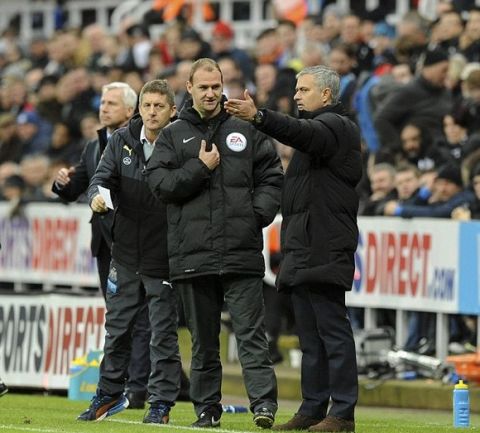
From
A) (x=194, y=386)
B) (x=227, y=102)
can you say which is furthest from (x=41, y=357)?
(x=227, y=102)

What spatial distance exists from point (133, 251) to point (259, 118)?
208 cm

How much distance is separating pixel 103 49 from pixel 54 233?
6.15m

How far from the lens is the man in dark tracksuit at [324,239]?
12.1 meters

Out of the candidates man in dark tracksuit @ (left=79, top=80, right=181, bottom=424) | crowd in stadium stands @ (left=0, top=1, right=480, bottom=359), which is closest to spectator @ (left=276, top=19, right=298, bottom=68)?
crowd in stadium stands @ (left=0, top=1, right=480, bottom=359)

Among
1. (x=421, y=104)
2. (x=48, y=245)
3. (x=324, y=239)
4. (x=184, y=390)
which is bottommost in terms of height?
(x=184, y=390)

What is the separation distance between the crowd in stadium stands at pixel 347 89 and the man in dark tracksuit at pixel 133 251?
14.5ft

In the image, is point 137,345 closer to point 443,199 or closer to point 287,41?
point 443,199

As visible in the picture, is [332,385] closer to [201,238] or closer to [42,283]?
[201,238]

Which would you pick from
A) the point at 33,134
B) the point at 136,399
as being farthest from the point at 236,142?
the point at 33,134

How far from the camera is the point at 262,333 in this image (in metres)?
12.5

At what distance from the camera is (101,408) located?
13148 millimetres

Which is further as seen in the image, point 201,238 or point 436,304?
point 436,304

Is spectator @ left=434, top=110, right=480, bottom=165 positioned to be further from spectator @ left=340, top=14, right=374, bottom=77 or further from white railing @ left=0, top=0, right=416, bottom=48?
white railing @ left=0, top=0, right=416, bottom=48

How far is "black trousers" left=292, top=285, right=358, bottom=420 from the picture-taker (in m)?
12.1
